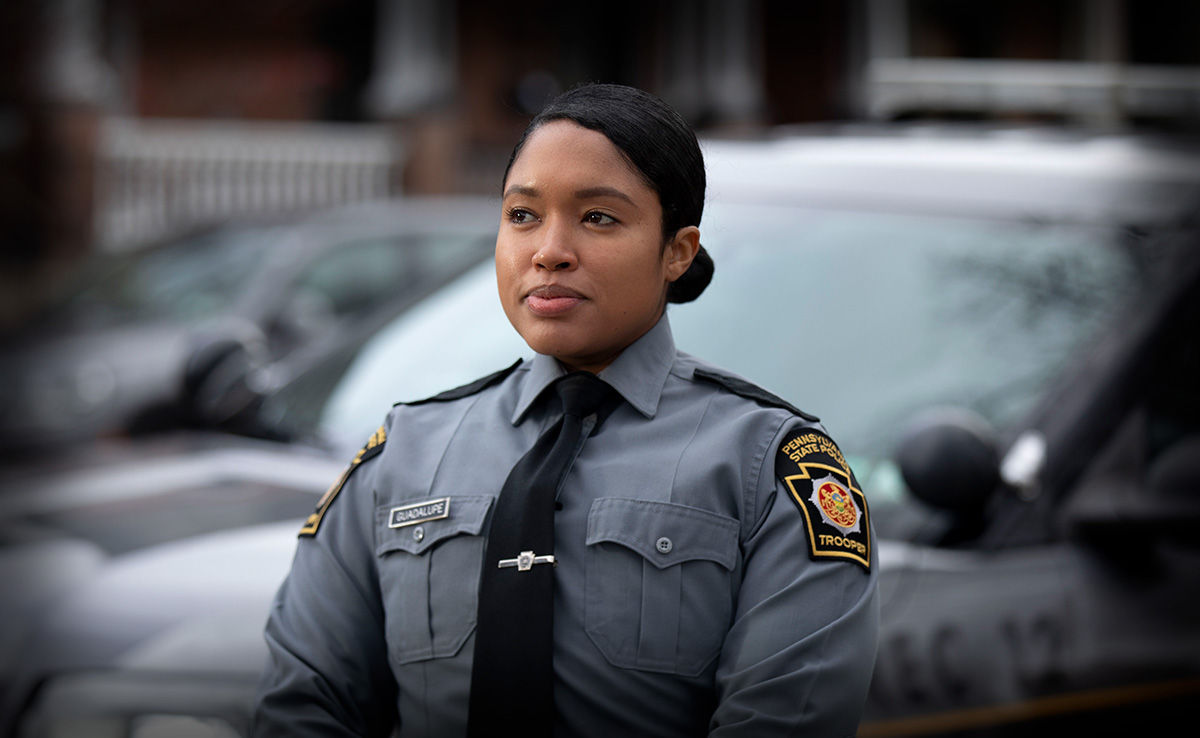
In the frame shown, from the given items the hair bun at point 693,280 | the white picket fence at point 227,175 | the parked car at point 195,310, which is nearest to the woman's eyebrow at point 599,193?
the hair bun at point 693,280

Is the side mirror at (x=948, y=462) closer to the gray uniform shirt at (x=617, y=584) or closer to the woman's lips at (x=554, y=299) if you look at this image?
the gray uniform shirt at (x=617, y=584)

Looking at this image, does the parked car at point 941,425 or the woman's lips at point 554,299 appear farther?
the parked car at point 941,425

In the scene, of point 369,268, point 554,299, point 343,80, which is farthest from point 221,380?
point 343,80

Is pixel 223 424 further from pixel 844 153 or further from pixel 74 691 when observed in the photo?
pixel 844 153

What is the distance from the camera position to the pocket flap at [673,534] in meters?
1.28

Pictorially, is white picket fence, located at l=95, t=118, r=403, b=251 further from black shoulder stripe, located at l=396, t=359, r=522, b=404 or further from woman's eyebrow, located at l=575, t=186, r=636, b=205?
woman's eyebrow, located at l=575, t=186, r=636, b=205

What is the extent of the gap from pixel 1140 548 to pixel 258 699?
5.52ft

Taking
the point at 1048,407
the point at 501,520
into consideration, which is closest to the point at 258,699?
the point at 501,520

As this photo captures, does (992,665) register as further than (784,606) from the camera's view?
Yes

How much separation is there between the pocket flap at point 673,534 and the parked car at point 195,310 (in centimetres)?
422

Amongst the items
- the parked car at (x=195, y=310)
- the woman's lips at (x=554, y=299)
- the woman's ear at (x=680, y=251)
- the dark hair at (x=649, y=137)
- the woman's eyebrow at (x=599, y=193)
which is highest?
the dark hair at (x=649, y=137)

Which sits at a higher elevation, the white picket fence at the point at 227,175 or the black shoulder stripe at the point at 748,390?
the white picket fence at the point at 227,175

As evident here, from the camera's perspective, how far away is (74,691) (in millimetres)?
1955

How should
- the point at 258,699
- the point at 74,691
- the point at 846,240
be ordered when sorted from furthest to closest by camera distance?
the point at 846,240 < the point at 74,691 < the point at 258,699
